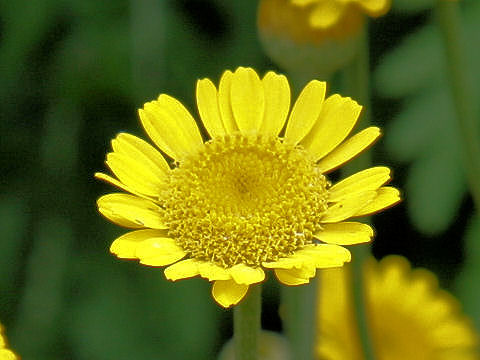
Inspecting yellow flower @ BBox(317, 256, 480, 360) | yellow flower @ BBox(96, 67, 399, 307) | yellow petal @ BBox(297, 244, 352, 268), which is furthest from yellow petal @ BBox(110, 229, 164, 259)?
yellow flower @ BBox(317, 256, 480, 360)

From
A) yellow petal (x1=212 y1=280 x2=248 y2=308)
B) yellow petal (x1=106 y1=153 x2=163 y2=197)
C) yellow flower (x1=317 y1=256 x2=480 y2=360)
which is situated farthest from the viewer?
yellow flower (x1=317 y1=256 x2=480 y2=360)

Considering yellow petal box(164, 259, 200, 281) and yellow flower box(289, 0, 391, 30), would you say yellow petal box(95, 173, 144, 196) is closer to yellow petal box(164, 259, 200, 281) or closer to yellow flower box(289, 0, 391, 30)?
→ yellow petal box(164, 259, 200, 281)

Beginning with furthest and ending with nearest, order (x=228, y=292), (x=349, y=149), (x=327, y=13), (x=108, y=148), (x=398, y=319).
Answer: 1. (x=108, y=148)
2. (x=398, y=319)
3. (x=327, y=13)
4. (x=349, y=149)
5. (x=228, y=292)

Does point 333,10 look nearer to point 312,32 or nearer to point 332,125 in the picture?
point 312,32

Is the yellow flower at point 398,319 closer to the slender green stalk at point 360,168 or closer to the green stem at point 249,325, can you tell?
the slender green stalk at point 360,168

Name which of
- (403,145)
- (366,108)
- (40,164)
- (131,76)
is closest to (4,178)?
(40,164)

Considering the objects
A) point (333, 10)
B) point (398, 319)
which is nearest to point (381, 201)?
point (333, 10)

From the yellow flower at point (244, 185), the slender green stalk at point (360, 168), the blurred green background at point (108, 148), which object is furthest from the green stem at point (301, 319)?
the blurred green background at point (108, 148)

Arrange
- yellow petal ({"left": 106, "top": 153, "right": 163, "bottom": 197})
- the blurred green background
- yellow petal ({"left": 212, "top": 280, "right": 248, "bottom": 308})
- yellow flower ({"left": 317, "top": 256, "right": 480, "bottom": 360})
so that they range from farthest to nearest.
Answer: the blurred green background
yellow flower ({"left": 317, "top": 256, "right": 480, "bottom": 360})
yellow petal ({"left": 106, "top": 153, "right": 163, "bottom": 197})
yellow petal ({"left": 212, "top": 280, "right": 248, "bottom": 308})

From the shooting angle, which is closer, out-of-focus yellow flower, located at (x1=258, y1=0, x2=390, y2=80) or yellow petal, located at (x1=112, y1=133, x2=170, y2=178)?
yellow petal, located at (x1=112, y1=133, x2=170, y2=178)
